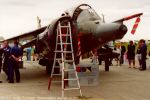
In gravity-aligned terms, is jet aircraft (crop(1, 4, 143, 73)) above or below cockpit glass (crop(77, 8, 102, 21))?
below

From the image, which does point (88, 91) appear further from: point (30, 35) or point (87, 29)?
point (30, 35)

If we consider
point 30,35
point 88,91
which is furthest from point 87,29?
point 30,35

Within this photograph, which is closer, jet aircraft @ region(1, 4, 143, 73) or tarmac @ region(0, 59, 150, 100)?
tarmac @ region(0, 59, 150, 100)

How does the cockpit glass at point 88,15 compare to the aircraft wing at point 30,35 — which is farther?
the aircraft wing at point 30,35

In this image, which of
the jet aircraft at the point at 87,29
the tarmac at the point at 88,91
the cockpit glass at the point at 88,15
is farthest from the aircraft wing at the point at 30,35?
the cockpit glass at the point at 88,15

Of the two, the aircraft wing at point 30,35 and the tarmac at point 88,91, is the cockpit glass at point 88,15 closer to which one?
the tarmac at point 88,91

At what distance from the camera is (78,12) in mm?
13836

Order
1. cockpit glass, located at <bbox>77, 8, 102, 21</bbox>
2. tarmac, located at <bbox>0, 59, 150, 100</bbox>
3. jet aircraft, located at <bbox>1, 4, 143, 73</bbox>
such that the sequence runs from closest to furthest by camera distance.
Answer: tarmac, located at <bbox>0, 59, 150, 100</bbox>
jet aircraft, located at <bbox>1, 4, 143, 73</bbox>
cockpit glass, located at <bbox>77, 8, 102, 21</bbox>

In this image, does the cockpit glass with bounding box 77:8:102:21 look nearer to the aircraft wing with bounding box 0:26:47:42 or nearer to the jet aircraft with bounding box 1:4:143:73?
the jet aircraft with bounding box 1:4:143:73

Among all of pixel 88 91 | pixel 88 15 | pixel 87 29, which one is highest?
pixel 88 15

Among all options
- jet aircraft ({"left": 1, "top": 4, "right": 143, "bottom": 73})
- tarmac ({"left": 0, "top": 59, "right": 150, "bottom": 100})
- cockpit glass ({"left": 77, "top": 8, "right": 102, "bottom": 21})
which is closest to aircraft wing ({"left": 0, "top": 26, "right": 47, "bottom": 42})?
jet aircraft ({"left": 1, "top": 4, "right": 143, "bottom": 73})

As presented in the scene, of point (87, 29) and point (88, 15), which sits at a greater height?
point (88, 15)

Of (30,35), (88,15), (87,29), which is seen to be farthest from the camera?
(30,35)

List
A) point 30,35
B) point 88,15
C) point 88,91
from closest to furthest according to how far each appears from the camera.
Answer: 1. point 88,91
2. point 88,15
3. point 30,35
